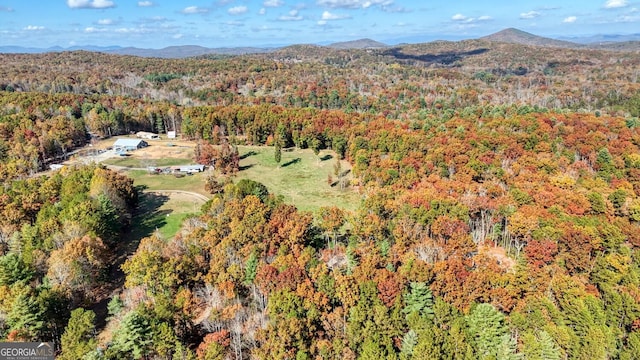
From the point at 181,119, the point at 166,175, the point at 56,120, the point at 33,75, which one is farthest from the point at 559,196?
the point at 33,75

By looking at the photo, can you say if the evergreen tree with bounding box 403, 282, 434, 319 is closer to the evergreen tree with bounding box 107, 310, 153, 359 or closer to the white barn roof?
the evergreen tree with bounding box 107, 310, 153, 359

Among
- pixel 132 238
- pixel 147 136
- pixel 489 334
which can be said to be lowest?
pixel 132 238

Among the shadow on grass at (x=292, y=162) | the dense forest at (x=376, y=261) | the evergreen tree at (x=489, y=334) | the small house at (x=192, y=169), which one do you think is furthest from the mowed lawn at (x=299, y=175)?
the evergreen tree at (x=489, y=334)

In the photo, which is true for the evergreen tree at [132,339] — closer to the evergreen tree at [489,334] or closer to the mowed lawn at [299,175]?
the evergreen tree at [489,334]

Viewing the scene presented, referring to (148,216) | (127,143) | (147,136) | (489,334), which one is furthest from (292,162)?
(489,334)

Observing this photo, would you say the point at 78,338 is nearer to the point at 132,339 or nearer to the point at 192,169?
the point at 132,339

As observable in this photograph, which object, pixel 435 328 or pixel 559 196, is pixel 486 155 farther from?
pixel 435 328

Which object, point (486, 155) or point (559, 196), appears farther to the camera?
point (486, 155)
